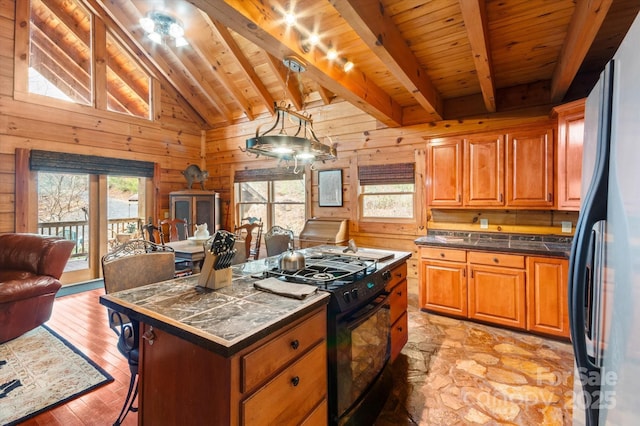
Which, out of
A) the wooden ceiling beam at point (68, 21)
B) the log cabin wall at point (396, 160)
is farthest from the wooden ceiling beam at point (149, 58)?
the log cabin wall at point (396, 160)

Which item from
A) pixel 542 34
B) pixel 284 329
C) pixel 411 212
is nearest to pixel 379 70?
pixel 542 34

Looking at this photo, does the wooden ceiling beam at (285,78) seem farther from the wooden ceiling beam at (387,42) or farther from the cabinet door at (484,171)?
the cabinet door at (484,171)

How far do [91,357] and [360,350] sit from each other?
2474 mm

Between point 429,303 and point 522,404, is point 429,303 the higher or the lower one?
the higher one

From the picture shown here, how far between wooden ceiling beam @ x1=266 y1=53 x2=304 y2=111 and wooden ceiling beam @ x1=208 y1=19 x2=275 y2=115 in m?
0.42

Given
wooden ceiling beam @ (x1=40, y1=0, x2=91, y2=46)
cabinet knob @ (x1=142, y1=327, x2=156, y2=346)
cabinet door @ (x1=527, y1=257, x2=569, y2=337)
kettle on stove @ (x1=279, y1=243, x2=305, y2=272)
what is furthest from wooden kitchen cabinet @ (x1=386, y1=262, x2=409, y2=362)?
wooden ceiling beam @ (x1=40, y1=0, x2=91, y2=46)

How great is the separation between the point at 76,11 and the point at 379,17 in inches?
213

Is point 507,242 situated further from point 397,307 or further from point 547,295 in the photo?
point 397,307

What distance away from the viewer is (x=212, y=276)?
168 centimetres

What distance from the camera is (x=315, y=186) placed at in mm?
5152

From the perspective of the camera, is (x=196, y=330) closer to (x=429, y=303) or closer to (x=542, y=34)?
(x=429, y=303)

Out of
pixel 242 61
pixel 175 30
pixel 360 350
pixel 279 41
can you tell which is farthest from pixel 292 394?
pixel 242 61

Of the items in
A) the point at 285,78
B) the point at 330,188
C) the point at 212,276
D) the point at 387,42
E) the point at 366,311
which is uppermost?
the point at 285,78

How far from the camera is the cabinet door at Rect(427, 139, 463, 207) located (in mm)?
3611
